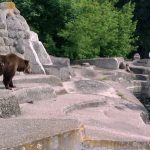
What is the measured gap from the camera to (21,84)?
1588 centimetres

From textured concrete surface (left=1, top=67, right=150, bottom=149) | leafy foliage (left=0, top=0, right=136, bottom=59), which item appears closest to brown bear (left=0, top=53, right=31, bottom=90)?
textured concrete surface (left=1, top=67, right=150, bottom=149)

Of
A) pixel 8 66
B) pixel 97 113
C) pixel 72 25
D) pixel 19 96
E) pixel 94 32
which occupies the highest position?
pixel 8 66

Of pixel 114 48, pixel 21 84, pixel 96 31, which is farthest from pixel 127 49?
pixel 21 84

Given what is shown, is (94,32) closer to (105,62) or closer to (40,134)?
(105,62)

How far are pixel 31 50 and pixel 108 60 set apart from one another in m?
9.37

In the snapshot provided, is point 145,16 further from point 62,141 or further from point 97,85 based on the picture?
point 62,141

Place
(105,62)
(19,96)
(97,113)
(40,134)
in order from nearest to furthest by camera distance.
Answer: (40,134) < (19,96) < (97,113) < (105,62)

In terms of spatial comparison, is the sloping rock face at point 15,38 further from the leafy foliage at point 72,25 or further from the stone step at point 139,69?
the stone step at point 139,69

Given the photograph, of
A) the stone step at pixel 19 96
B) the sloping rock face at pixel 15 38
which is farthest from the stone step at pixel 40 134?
the sloping rock face at pixel 15 38

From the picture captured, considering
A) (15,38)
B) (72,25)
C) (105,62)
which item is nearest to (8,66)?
(15,38)

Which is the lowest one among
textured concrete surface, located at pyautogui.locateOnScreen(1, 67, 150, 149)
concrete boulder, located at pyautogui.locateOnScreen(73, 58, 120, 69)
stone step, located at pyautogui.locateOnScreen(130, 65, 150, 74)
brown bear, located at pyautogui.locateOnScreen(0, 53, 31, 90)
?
stone step, located at pyautogui.locateOnScreen(130, 65, 150, 74)

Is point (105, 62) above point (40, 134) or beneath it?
beneath

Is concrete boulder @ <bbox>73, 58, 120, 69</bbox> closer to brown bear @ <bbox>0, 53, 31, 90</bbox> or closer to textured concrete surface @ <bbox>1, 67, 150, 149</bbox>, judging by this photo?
textured concrete surface @ <bbox>1, 67, 150, 149</bbox>

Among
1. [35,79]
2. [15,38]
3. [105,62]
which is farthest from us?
[105,62]
